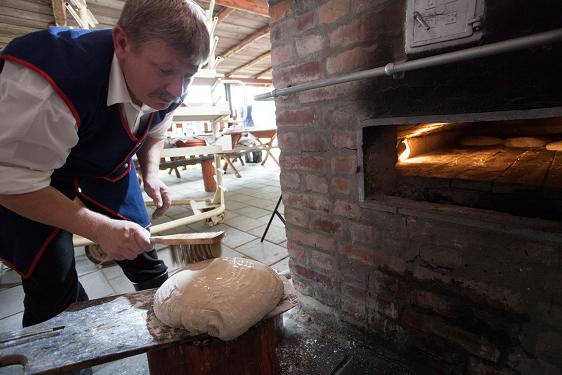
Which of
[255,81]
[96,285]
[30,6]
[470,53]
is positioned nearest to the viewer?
[470,53]

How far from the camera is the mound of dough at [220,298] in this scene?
80 cm

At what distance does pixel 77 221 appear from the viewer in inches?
35.2

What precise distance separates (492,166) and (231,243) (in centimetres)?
227

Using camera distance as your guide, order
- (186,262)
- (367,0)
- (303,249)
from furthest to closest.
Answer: (303,249)
(186,262)
(367,0)

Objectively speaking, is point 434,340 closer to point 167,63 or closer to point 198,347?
point 198,347

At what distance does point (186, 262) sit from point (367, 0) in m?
1.31

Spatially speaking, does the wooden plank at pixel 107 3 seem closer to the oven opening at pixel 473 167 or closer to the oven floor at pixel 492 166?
the oven opening at pixel 473 167

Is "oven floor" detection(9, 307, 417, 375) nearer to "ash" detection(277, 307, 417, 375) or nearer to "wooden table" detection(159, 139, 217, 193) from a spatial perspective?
"ash" detection(277, 307, 417, 375)

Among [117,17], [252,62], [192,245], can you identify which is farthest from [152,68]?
[252,62]

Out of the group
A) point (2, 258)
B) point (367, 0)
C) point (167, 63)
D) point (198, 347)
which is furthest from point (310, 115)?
point (2, 258)

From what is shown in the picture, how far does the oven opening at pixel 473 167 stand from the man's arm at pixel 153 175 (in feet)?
3.81

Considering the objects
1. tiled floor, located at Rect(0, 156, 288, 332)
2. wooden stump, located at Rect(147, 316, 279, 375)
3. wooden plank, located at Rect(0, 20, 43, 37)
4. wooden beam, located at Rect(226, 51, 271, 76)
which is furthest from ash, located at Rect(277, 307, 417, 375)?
wooden beam, located at Rect(226, 51, 271, 76)

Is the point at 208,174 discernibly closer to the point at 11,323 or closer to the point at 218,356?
the point at 11,323

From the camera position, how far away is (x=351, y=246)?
134 centimetres
